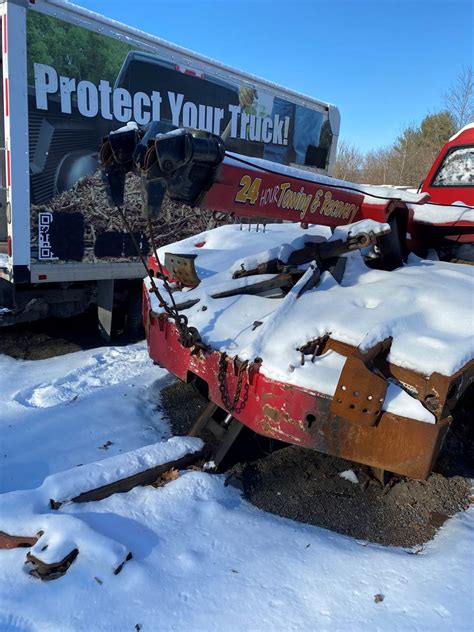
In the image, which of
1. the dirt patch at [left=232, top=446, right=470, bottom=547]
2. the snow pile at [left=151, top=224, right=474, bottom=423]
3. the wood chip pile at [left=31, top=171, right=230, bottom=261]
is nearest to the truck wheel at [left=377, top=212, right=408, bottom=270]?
the snow pile at [left=151, top=224, right=474, bottom=423]

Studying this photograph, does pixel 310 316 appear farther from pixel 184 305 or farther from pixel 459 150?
pixel 459 150

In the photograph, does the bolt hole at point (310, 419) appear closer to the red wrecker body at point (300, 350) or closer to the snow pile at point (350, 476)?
the red wrecker body at point (300, 350)

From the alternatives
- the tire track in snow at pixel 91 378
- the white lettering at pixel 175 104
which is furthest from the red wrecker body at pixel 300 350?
the white lettering at pixel 175 104

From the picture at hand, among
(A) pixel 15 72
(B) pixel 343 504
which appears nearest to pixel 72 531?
(B) pixel 343 504

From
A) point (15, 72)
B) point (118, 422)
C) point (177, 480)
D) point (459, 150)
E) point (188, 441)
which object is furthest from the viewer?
point (459, 150)

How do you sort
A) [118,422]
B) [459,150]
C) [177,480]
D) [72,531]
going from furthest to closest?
[459,150]
[118,422]
[177,480]
[72,531]

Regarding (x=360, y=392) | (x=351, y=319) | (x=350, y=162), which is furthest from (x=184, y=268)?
(x=350, y=162)

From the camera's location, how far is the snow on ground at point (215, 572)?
1931 millimetres

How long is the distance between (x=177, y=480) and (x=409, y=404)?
132cm

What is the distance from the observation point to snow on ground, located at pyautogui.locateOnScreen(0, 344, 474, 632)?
193cm

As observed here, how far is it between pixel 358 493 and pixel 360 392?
963 mm

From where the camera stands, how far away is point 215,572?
219cm

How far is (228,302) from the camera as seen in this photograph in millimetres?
3449

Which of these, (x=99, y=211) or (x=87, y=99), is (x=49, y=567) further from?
(x=87, y=99)
